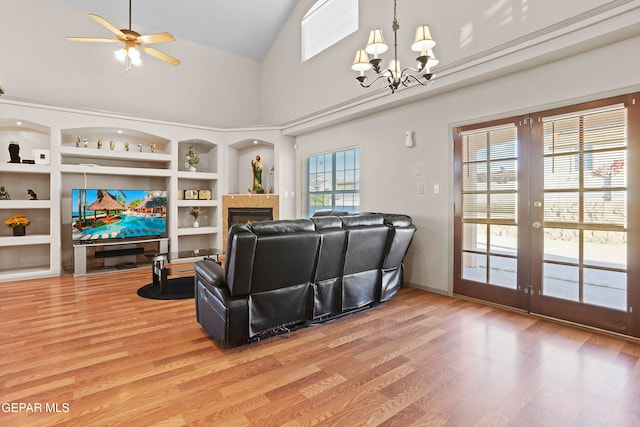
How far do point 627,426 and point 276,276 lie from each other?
2.27 metres

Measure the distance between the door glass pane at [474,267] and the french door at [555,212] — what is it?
12 mm

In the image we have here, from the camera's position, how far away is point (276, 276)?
2.70m

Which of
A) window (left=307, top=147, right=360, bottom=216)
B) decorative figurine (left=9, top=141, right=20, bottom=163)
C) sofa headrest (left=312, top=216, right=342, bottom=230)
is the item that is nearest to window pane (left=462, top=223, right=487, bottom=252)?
sofa headrest (left=312, top=216, right=342, bottom=230)

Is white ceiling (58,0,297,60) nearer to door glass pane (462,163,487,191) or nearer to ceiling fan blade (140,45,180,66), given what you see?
ceiling fan blade (140,45,180,66)

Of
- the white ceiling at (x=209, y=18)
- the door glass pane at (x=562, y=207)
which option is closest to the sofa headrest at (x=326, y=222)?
the door glass pane at (x=562, y=207)

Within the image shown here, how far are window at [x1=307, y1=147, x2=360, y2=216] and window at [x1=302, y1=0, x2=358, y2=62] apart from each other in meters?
1.94

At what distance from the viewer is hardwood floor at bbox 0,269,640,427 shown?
5.94ft

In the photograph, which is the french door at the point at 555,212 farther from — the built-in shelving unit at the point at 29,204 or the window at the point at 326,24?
the built-in shelving unit at the point at 29,204

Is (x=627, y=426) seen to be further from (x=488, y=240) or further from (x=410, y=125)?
(x=410, y=125)

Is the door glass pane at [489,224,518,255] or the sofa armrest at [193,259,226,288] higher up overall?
the door glass pane at [489,224,518,255]

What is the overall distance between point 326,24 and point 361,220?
438 centimetres

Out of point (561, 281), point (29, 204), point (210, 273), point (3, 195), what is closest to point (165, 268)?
point (210, 273)

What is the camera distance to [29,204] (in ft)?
16.6

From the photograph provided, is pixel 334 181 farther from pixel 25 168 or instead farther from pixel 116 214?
pixel 25 168
